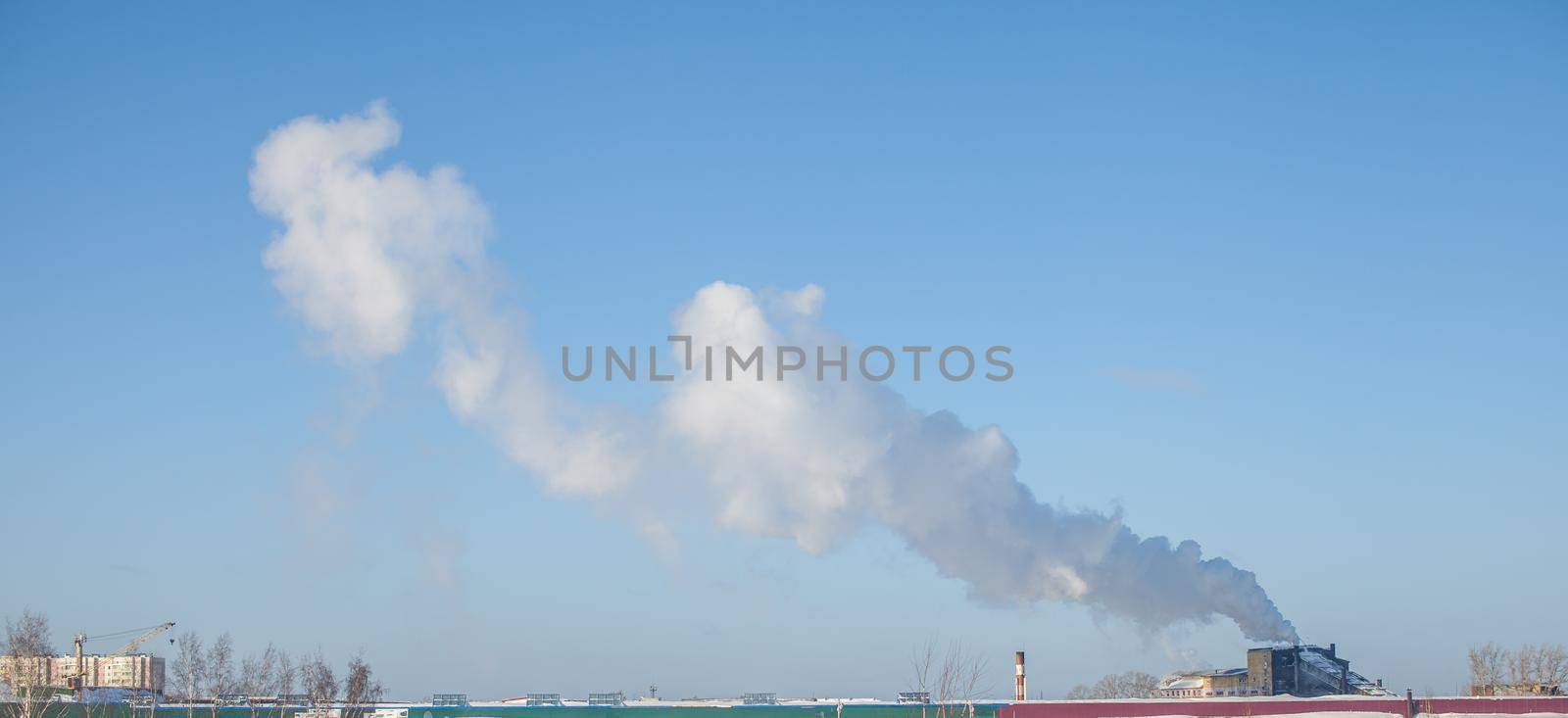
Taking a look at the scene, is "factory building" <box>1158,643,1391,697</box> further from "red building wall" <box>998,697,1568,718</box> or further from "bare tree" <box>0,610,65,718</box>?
"bare tree" <box>0,610,65,718</box>

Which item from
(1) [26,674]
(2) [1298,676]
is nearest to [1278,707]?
(2) [1298,676]

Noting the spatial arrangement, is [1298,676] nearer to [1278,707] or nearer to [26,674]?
[1278,707]

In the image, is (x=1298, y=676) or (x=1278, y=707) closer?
(x=1278, y=707)

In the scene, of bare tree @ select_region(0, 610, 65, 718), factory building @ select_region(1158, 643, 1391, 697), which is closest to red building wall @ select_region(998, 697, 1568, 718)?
factory building @ select_region(1158, 643, 1391, 697)

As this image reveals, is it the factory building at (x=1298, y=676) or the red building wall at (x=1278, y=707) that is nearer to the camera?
the red building wall at (x=1278, y=707)

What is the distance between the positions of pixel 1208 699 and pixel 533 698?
6454cm

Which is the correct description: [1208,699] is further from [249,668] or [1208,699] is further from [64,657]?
[64,657]

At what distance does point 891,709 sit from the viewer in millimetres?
120562

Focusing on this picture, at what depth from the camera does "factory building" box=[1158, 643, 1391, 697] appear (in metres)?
110

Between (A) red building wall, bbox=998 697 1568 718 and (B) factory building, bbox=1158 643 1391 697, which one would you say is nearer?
(A) red building wall, bbox=998 697 1568 718

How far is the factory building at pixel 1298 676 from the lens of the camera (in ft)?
362

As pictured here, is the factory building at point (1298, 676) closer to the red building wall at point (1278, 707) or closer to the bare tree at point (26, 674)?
the red building wall at point (1278, 707)

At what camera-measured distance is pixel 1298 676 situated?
11038 centimetres

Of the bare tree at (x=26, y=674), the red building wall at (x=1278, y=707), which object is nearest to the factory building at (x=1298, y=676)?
the red building wall at (x=1278, y=707)
